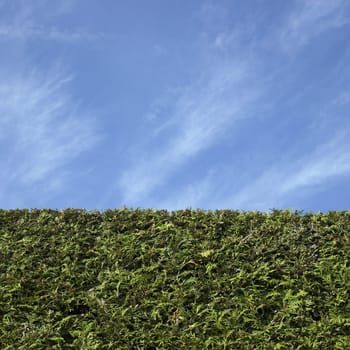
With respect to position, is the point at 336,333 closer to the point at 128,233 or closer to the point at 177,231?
the point at 177,231

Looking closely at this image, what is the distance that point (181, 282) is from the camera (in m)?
6.98

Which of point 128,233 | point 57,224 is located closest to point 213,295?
point 128,233

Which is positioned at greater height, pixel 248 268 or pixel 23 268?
pixel 23 268

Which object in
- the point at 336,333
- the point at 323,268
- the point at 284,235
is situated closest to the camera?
the point at 336,333

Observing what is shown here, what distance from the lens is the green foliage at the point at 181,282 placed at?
6582 millimetres

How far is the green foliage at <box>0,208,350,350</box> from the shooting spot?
6.58 m

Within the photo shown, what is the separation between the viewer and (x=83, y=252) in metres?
7.52

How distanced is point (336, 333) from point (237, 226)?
1.82m

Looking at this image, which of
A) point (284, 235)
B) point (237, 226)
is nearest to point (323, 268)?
point (284, 235)

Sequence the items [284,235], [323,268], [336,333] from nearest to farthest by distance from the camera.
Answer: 1. [336,333]
2. [323,268]
3. [284,235]

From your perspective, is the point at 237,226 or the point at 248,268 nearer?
the point at 248,268

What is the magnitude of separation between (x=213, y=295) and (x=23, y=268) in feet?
8.01

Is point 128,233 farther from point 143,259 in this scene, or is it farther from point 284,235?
point 284,235

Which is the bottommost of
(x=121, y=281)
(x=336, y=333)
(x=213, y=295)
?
(x=336, y=333)
